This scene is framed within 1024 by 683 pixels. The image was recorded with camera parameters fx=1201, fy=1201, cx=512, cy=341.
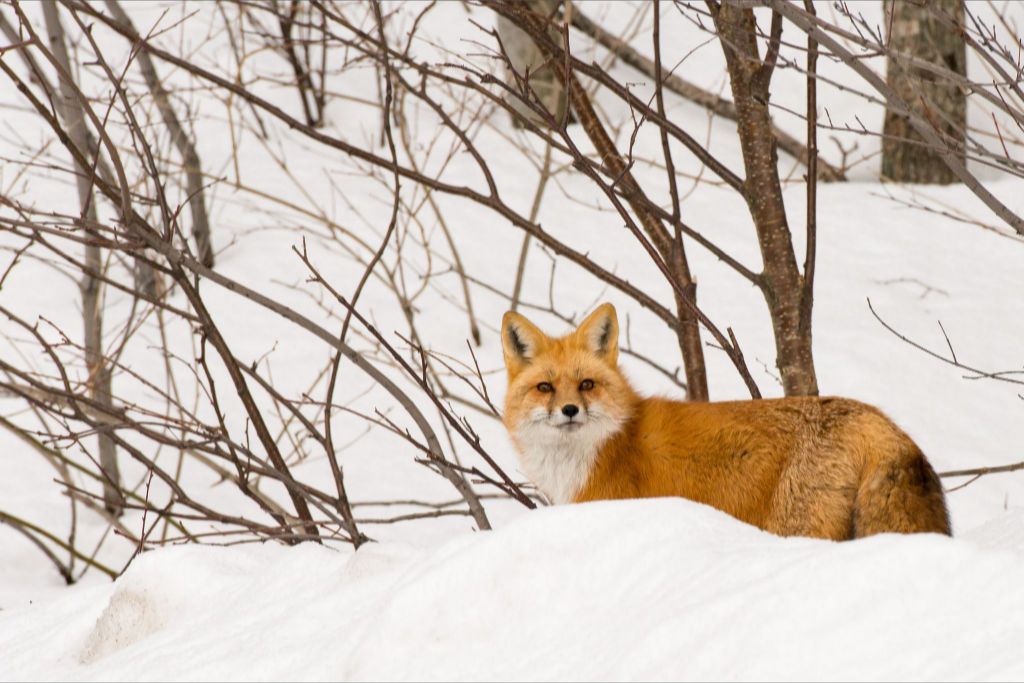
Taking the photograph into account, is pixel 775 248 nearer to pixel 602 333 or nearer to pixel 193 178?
pixel 602 333

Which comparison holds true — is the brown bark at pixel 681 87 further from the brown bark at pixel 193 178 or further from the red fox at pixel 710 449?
the red fox at pixel 710 449

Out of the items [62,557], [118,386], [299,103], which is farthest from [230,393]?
[299,103]

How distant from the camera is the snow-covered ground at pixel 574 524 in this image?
7.78 feet

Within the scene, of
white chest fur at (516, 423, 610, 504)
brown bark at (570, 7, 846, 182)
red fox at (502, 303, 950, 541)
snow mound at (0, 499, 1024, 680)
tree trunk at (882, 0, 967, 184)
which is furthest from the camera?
brown bark at (570, 7, 846, 182)

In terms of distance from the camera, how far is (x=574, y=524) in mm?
3006

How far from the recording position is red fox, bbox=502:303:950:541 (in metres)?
4.03

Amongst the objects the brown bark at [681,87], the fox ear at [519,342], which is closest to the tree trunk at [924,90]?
the brown bark at [681,87]

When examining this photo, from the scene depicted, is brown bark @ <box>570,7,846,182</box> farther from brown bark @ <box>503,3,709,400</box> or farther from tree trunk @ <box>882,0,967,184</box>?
brown bark @ <box>503,3,709,400</box>

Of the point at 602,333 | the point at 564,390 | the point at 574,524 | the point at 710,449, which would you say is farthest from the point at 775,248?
the point at 574,524

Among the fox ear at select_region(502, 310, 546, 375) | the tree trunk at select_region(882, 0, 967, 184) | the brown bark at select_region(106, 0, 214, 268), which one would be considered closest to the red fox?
the fox ear at select_region(502, 310, 546, 375)

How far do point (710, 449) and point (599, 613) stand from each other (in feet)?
5.90

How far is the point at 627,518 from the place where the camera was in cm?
302

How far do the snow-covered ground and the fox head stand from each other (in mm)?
1012

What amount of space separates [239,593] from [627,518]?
1.50m
